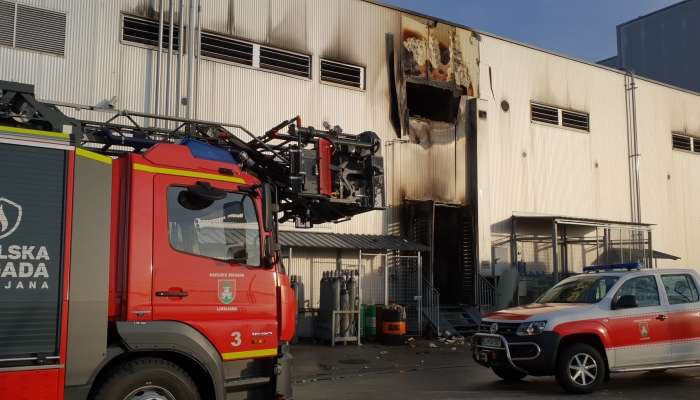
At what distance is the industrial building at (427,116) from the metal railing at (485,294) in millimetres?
83

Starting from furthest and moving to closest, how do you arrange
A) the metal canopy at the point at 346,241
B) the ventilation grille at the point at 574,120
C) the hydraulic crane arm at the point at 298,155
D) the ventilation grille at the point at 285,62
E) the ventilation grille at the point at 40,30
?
the ventilation grille at the point at 574,120 → the ventilation grille at the point at 285,62 → the metal canopy at the point at 346,241 → the ventilation grille at the point at 40,30 → the hydraulic crane arm at the point at 298,155

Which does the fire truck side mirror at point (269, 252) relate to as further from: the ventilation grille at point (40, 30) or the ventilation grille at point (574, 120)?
the ventilation grille at point (574, 120)

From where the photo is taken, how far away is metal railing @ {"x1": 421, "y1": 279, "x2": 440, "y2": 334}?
19.7 metres

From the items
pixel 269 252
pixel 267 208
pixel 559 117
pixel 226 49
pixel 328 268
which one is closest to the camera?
pixel 269 252

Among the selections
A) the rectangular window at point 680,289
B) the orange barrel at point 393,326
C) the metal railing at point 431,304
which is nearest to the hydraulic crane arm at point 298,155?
the rectangular window at point 680,289

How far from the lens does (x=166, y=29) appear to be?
56.7 ft

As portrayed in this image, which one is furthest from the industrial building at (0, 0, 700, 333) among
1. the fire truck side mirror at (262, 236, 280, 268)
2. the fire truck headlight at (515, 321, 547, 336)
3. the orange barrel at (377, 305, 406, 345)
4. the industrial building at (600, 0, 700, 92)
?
the fire truck side mirror at (262, 236, 280, 268)

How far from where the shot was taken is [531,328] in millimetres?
9836

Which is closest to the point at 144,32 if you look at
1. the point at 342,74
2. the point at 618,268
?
the point at 342,74

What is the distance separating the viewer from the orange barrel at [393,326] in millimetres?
17641

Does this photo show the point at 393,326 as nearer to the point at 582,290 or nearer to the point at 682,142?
the point at 582,290

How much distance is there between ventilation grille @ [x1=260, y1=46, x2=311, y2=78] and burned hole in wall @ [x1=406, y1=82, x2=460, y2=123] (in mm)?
3987

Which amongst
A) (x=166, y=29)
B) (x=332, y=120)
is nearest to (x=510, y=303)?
(x=332, y=120)

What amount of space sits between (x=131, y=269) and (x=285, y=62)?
14.0m
